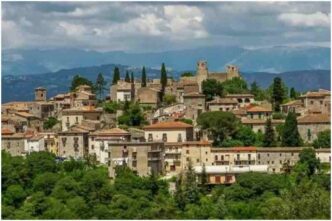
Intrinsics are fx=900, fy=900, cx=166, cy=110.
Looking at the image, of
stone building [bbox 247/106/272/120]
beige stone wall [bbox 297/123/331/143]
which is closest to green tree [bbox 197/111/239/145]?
stone building [bbox 247/106/272/120]

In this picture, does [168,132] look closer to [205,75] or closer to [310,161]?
[310,161]

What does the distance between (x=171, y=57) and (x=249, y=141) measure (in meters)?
111

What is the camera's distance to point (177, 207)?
17.2 meters

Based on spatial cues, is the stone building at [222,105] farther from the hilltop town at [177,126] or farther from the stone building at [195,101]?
the stone building at [195,101]

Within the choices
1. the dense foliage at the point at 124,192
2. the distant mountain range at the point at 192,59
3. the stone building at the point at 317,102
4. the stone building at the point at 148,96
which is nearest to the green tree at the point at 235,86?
the stone building at the point at 148,96

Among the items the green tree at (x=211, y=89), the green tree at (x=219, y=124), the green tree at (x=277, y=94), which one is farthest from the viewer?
the green tree at (x=211, y=89)

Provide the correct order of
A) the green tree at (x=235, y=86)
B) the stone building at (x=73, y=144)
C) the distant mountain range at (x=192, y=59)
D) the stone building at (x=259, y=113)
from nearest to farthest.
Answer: the stone building at (x=73, y=144), the stone building at (x=259, y=113), the green tree at (x=235, y=86), the distant mountain range at (x=192, y=59)

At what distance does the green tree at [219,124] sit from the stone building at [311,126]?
1551 mm

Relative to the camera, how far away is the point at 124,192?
17734mm

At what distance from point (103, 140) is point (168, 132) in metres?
1.54

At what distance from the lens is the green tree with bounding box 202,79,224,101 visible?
82.1ft

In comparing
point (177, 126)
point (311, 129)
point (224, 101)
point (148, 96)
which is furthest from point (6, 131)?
point (311, 129)

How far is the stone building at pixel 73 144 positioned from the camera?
860 inches

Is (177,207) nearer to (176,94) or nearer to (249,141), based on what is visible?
(249,141)
